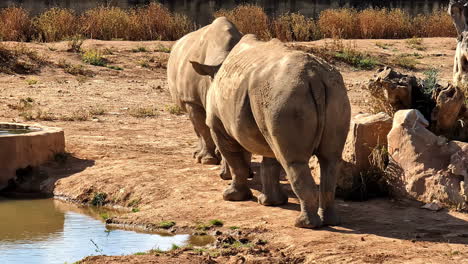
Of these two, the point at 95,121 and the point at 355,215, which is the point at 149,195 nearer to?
the point at 355,215

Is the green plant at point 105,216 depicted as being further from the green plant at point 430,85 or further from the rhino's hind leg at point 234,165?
the green plant at point 430,85

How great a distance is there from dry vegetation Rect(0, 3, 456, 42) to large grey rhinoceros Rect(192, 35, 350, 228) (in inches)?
559

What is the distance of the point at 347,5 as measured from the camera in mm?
31531

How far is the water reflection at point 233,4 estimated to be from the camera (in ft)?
93.6

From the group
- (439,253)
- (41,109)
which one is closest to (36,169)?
(41,109)

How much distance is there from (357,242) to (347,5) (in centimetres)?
2332

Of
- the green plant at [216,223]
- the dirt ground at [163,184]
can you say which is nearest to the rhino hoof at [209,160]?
the dirt ground at [163,184]

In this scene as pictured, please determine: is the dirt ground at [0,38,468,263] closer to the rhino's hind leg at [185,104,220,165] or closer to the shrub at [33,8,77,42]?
the rhino's hind leg at [185,104,220,165]

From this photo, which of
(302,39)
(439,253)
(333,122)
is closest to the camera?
(439,253)

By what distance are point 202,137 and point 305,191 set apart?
3.65 meters

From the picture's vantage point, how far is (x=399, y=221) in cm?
968

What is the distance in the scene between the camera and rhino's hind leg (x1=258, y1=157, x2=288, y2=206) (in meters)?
10.5

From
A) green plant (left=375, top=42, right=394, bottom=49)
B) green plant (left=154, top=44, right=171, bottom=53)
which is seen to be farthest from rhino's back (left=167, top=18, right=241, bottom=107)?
green plant (left=375, top=42, right=394, bottom=49)

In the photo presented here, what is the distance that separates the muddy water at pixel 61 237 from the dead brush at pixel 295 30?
14898 mm
